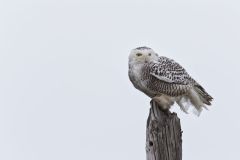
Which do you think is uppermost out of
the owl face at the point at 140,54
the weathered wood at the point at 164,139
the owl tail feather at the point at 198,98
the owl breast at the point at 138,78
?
the owl face at the point at 140,54


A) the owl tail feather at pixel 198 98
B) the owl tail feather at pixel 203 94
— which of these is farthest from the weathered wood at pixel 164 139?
the owl tail feather at pixel 203 94

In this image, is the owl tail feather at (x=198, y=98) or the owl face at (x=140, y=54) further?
the owl tail feather at (x=198, y=98)

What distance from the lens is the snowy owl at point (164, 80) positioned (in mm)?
7234

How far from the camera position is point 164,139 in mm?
4859

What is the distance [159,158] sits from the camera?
480 cm

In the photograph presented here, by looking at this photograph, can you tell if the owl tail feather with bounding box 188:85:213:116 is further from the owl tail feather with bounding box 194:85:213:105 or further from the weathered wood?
the weathered wood

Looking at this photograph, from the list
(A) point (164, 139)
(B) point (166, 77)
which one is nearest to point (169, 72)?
(B) point (166, 77)

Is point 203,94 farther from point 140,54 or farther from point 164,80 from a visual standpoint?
point 140,54

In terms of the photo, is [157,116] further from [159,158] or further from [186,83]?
[186,83]

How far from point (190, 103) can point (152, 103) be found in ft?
6.67

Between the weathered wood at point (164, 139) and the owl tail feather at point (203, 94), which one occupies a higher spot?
the owl tail feather at point (203, 94)

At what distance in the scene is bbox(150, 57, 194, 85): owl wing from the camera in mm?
7368

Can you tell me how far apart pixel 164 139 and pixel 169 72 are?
2804 millimetres

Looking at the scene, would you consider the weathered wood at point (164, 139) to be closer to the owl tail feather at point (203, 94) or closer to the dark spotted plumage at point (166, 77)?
the dark spotted plumage at point (166, 77)
